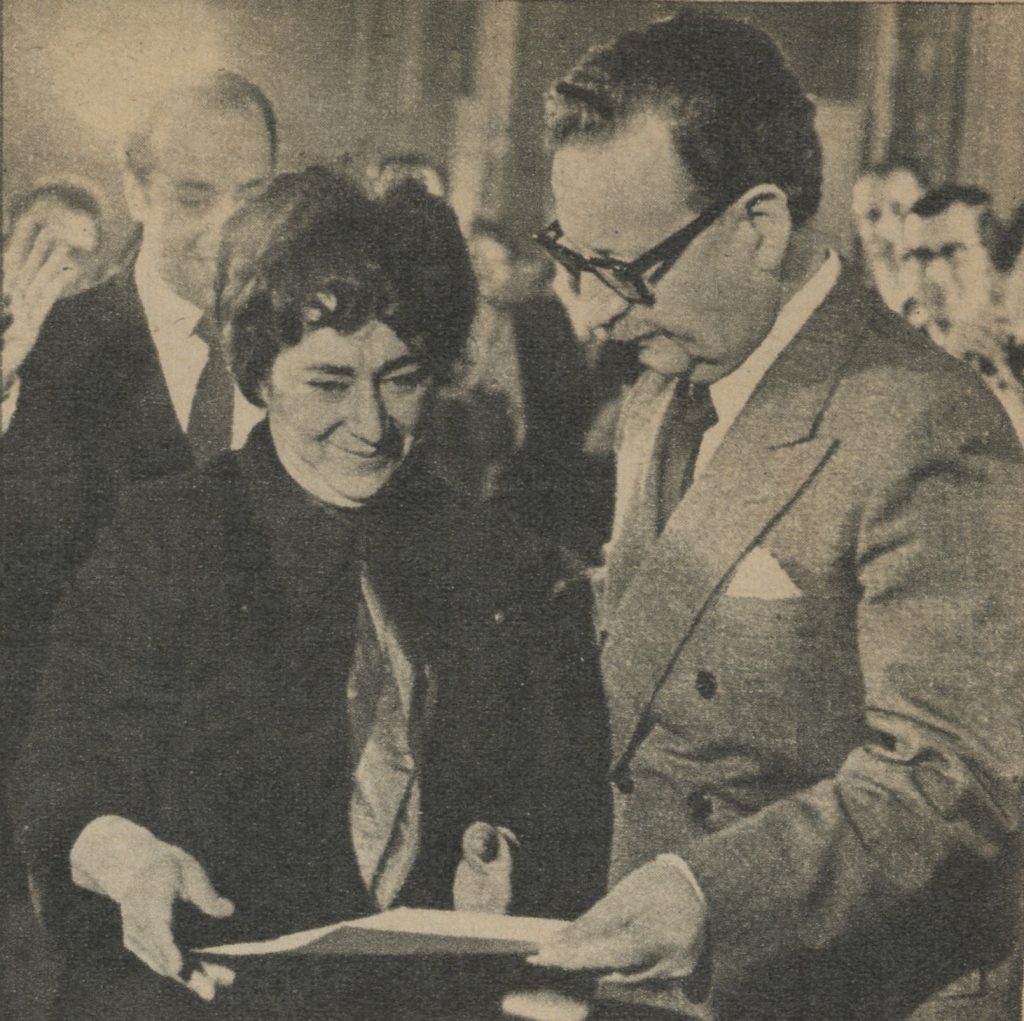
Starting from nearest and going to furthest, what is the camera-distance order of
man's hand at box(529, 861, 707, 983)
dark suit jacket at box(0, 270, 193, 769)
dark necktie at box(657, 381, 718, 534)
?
man's hand at box(529, 861, 707, 983) < dark necktie at box(657, 381, 718, 534) < dark suit jacket at box(0, 270, 193, 769)

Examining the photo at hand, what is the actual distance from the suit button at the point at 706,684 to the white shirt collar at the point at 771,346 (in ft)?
1.36

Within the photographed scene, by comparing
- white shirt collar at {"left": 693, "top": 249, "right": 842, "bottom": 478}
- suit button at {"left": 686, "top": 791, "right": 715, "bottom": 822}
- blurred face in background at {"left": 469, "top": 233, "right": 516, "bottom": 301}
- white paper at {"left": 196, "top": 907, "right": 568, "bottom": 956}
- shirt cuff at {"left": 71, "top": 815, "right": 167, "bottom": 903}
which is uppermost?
blurred face in background at {"left": 469, "top": 233, "right": 516, "bottom": 301}

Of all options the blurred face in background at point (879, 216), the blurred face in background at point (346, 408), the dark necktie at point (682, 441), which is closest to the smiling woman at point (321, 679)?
the blurred face in background at point (346, 408)

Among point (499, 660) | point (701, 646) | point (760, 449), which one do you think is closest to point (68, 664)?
point (499, 660)

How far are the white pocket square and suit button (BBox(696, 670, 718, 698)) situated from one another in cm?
14

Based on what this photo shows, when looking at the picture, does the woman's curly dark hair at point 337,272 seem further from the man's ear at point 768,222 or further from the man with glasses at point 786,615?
the man's ear at point 768,222

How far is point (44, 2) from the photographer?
8.05ft

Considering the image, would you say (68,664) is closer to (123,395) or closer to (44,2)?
(123,395)

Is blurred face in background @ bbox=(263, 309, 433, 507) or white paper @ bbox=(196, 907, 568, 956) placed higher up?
blurred face in background @ bbox=(263, 309, 433, 507)

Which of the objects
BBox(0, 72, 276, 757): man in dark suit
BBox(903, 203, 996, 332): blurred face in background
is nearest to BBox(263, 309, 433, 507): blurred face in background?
BBox(0, 72, 276, 757): man in dark suit

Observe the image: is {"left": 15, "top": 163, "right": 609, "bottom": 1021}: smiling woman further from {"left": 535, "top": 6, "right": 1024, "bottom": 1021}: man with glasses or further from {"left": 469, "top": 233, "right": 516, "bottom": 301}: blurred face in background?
{"left": 535, "top": 6, "right": 1024, "bottom": 1021}: man with glasses

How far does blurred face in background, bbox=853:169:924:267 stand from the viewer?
7.54ft

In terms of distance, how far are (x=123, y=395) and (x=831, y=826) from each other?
1.43 metres

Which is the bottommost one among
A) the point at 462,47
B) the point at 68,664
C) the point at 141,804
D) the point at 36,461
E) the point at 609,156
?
the point at 141,804
